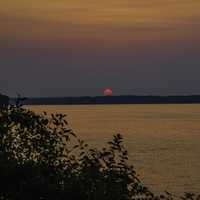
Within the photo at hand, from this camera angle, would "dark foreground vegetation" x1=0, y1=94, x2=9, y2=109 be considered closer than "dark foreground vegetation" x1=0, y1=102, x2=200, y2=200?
No

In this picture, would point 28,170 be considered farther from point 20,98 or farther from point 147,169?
point 147,169

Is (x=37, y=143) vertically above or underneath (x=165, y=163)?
underneath

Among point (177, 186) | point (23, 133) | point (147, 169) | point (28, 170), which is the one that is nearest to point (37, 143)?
point (23, 133)

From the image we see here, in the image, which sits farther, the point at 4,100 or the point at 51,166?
the point at 4,100

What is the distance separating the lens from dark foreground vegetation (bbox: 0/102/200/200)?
24.3 ft

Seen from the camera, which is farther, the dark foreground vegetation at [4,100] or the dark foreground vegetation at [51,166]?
the dark foreground vegetation at [4,100]

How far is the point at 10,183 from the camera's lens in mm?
7488

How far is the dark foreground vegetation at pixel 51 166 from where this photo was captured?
740 centimetres

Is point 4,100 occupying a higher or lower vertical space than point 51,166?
higher

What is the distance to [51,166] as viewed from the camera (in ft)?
26.3

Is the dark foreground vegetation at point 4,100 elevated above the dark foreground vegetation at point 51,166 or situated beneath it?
elevated above

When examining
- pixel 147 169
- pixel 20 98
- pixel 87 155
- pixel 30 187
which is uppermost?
pixel 147 169

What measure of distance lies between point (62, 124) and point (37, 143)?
15.9 inches

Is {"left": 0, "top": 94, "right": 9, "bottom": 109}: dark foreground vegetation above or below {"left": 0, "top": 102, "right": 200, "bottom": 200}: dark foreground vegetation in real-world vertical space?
above
